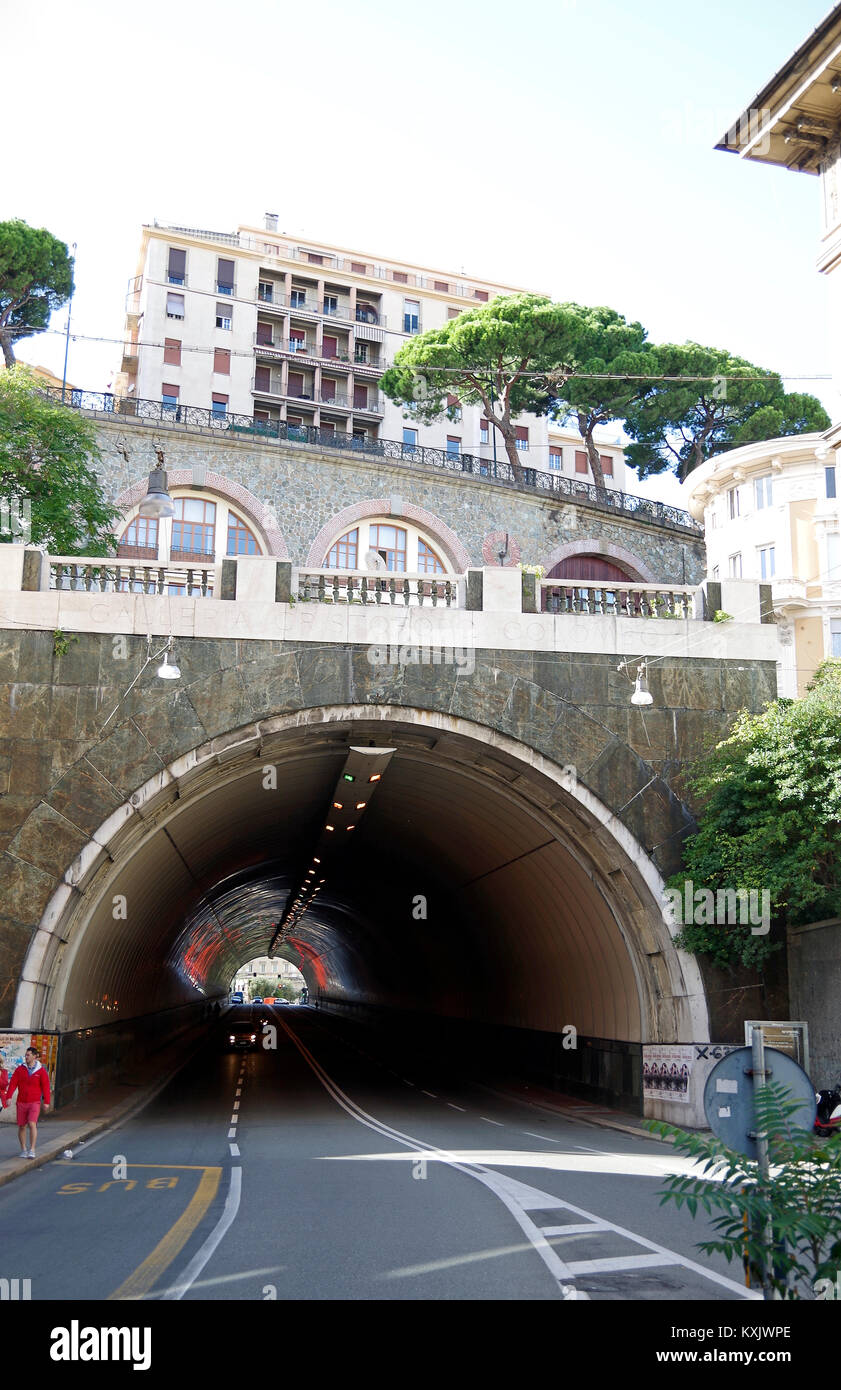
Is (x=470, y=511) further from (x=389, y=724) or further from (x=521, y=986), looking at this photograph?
(x=389, y=724)

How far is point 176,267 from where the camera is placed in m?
79.6

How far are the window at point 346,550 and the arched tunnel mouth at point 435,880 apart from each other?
1220 cm

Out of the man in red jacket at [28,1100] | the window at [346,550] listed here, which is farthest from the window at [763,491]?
the man in red jacket at [28,1100]

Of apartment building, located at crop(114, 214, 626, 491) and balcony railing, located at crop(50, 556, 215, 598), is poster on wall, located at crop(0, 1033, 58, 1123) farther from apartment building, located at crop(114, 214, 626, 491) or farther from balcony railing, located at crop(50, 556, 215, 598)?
apartment building, located at crop(114, 214, 626, 491)

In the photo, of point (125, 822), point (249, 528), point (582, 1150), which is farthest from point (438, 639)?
point (249, 528)

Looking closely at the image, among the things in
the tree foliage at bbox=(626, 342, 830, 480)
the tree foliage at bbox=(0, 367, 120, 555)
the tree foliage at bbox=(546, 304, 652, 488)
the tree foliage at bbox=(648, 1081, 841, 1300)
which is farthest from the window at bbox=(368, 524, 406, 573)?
the tree foliage at bbox=(648, 1081, 841, 1300)

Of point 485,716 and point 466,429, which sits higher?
point 466,429

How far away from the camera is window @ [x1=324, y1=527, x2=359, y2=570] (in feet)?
161

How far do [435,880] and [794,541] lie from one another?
25.6 metres

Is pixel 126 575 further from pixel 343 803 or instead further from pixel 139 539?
pixel 139 539

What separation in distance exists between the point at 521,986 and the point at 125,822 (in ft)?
53.0

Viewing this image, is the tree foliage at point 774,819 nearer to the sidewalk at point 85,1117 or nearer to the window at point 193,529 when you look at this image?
the sidewalk at point 85,1117

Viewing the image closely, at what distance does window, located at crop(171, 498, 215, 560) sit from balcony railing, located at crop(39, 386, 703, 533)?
10.1 feet
